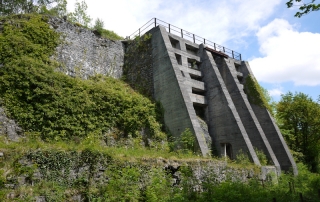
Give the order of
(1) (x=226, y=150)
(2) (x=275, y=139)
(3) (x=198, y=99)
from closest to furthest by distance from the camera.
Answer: (1) (x=226, y=150)
(3) (x=198, y=99)
(2) (x=275, y=139)

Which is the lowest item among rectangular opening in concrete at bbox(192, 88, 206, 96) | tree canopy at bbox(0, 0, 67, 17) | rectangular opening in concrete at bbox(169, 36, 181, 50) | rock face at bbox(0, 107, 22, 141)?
rock face at bbox(0, 107, 22, 141)

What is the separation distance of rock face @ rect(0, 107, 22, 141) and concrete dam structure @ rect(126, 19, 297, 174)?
→ 821 cm

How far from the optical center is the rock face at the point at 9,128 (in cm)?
1054

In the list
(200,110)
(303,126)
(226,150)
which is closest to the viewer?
(226,150)

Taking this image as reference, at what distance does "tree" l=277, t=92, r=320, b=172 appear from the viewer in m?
24.5

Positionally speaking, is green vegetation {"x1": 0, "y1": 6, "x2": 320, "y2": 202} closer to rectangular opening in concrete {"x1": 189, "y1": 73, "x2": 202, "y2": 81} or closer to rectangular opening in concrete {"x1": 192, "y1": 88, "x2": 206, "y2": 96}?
rectangular opening in concrete {"x1": 192, "y1": 88, "x2": 206, "y2": 96}

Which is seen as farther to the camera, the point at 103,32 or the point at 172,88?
the point at 103,32

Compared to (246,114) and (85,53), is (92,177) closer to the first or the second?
(85,53)

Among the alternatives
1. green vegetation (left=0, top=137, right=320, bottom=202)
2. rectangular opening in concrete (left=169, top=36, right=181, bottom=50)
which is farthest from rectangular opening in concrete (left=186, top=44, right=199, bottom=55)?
green vegetation (left=0, top=137, right=320, bottom=202)

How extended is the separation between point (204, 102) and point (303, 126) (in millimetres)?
13095

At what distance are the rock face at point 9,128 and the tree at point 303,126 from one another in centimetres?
2164

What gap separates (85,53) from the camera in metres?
17.8

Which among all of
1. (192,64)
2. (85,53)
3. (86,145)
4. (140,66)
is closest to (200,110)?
(192,64)

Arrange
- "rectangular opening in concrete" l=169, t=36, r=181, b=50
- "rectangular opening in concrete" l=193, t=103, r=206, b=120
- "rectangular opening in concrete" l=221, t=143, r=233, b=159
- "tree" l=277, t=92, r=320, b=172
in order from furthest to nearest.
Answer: "tree" l=277, t=92, r=320, b=172 → "rectangular opening in concrete" l=169, t=36, r=181, b=50 → "rectangular opening in concrete" l=193, t=103, r=206, b=120 → "rectangular opening in concrete" l=221, t=143, r=233, b=159
